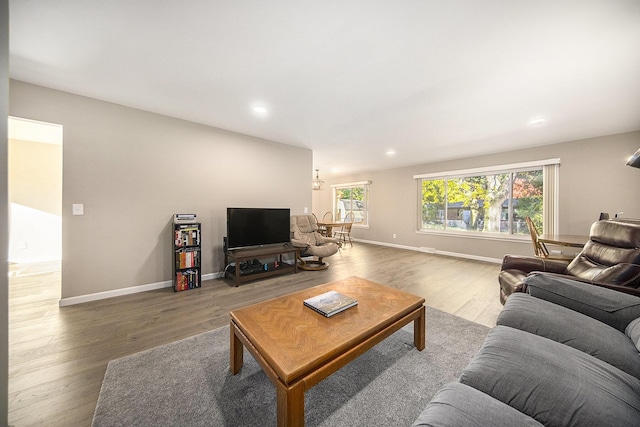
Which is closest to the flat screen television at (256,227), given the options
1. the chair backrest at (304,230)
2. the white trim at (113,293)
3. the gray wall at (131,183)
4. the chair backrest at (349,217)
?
the chair backrest at (304,230)

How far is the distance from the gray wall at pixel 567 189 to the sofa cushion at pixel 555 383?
4563 mm

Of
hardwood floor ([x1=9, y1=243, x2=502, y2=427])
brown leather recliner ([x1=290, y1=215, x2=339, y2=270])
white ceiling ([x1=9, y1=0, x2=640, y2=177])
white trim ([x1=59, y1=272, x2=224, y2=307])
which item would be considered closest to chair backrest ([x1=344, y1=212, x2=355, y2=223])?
brown leather recliner ([x1=290, y1=215, x2=339, y2=270])

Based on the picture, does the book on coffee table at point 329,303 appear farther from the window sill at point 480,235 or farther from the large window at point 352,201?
the large window at point 352,201

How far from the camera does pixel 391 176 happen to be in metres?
6.93

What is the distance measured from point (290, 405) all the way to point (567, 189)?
5.75 m

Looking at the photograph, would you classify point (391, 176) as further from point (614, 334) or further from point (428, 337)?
point (614, 334)

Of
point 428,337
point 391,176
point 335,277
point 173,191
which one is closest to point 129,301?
point 173,191

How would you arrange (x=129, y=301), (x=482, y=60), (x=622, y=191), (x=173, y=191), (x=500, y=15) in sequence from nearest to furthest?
1. (x=500, y=15)
2. (x=482, y=60)
3. (x=129, y=301)
4. (x=173, y=191)
5. (x=622, y=191)

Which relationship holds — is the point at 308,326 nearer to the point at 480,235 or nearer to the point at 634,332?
the point at 634,332

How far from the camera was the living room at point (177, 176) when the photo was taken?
269 centimetres

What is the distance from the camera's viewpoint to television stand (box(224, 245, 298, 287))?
11.2ft

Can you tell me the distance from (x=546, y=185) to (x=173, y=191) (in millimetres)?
6570

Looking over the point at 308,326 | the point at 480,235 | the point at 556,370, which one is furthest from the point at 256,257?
the point at 480,235

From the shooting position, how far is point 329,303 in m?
1.71
